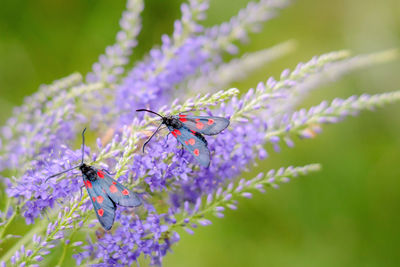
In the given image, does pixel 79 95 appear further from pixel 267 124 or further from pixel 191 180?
pixel 267 124

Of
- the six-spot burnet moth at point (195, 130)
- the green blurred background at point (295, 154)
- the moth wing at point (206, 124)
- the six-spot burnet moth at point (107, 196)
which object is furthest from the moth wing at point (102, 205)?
the green blurred background at point (295, 154)

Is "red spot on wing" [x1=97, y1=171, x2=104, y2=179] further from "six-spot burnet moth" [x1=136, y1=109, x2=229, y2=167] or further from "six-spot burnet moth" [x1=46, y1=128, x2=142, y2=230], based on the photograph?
"six-spot burnet moth" [x1=136, y1=109, x2=229, y2=167]

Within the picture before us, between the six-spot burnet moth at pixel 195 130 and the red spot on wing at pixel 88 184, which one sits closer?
the red spot on wing at pixel 88 184

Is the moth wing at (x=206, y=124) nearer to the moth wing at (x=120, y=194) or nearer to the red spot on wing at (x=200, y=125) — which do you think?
the red spot on wing at (x=200, y=125)

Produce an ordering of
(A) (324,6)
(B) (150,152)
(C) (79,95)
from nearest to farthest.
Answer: (B) (150,152) → (C) (79,95) → (A) (324,6)

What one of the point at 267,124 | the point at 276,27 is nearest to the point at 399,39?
the point at 276,27

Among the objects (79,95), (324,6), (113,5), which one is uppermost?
(113,5)

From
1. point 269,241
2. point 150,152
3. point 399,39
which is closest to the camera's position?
point 150,152
